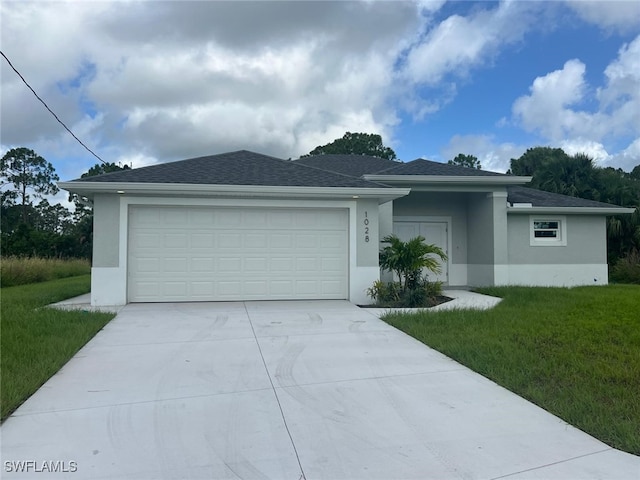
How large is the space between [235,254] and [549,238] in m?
10.2

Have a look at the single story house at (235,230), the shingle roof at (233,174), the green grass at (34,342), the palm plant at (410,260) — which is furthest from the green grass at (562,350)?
the green grass at (34,342)

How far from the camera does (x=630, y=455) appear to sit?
3428 mm

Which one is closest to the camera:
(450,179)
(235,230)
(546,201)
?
(235,230)

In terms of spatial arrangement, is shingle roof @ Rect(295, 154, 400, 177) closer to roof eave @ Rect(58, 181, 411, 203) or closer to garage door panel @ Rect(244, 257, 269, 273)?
roof eave @ Rect(58, 181, 411, 203)

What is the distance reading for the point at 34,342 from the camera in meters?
6.44

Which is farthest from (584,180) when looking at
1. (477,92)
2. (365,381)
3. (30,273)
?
(30,273)

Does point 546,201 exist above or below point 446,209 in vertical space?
above

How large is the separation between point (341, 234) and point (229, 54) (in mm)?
7184

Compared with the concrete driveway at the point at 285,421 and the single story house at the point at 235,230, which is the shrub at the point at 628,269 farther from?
the concrete driveway at the point at 285,421

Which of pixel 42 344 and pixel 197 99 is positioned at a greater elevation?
pixel 197 99

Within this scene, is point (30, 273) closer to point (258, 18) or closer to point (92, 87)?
point (92, 87)

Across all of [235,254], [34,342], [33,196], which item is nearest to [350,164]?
[235,254]

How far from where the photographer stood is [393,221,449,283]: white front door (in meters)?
14.8

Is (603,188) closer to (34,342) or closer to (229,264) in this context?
(229,264)
